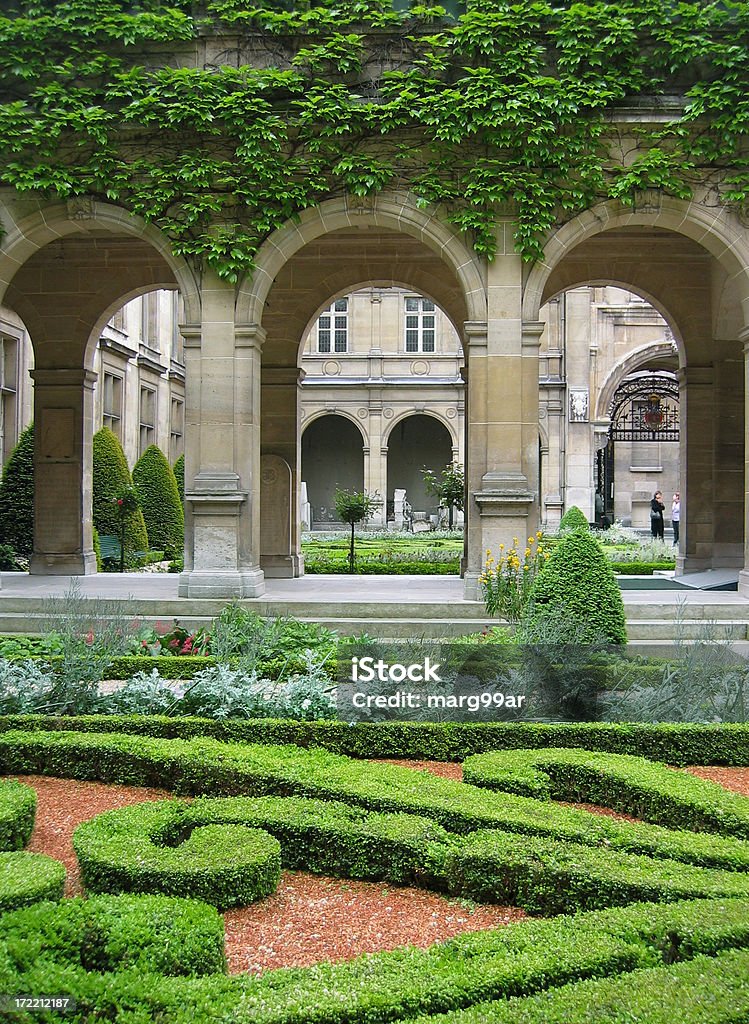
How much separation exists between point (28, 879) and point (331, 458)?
123ft

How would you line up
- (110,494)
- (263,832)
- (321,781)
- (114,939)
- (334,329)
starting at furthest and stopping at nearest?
(334,329) → (110,494) → (321,781) → (263,832) → (114,939)

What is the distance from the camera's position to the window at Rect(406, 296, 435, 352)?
36188 mm

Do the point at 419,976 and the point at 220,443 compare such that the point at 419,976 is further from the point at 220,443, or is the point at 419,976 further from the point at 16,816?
the point at 220,443

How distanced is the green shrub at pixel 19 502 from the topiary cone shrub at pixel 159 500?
14.9ft

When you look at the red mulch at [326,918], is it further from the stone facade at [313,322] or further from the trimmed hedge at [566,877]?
the stone facade at [313,322]

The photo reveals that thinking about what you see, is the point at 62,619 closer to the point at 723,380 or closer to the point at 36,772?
the point at 36,772

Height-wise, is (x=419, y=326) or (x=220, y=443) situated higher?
(x=419, y=326)

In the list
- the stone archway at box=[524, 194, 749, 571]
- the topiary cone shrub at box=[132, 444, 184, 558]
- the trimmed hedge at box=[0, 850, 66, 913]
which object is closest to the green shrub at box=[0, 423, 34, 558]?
the topiary cone shrub at box=[132, 444, 184, 558]

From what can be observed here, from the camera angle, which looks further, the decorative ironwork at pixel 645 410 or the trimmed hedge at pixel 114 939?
the decorative ironwork at pixel 645 410

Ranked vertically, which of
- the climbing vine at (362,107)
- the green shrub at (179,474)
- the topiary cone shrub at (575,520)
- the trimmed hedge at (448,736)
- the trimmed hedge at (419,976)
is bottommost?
the trimmed hedge at (419,976)

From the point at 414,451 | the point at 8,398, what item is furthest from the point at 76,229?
→ the point at 414,451

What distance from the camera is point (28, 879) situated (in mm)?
3686

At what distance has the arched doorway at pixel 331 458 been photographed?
133 feet

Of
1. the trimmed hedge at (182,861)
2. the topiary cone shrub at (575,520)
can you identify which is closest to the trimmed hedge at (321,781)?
the trimmed hedge at (182,861)
